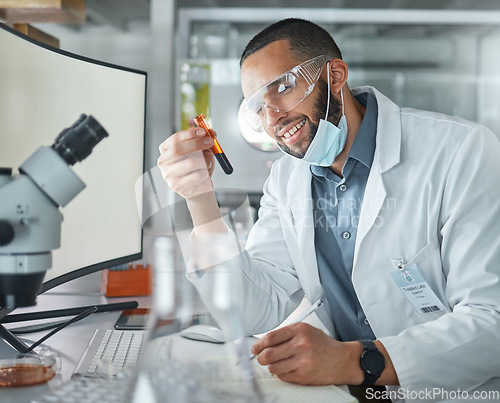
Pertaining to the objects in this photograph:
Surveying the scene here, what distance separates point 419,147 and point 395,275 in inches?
13.8

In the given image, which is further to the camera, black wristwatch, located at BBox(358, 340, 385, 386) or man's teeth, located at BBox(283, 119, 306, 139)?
man's teeth, located at BBox(283, 119, 306, 139)

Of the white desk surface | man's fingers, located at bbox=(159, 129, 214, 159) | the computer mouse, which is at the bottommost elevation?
the white desk surface

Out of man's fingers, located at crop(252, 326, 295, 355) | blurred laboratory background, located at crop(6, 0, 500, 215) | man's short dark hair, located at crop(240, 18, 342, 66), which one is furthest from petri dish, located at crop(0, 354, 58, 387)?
blurred laboratory background, located at crop(6, 0, 500, 215)

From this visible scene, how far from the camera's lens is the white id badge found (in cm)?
126

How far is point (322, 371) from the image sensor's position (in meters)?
0.88

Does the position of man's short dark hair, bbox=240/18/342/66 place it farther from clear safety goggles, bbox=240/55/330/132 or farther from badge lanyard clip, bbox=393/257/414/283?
badge lanyard clip, bbox=393/257/414/283

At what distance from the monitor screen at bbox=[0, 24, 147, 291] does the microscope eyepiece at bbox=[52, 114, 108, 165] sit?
205mm

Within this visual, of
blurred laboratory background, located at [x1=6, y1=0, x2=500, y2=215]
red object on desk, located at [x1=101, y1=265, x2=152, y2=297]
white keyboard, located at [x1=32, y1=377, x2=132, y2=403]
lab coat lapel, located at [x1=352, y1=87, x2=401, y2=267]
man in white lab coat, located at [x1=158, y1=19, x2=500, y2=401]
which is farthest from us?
blurred laboratory background, located at [x1=6, y1=0, x2=500, y2=215]

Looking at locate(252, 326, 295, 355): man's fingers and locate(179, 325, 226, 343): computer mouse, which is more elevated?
locate(179, 325, 226, 343): computer mouse

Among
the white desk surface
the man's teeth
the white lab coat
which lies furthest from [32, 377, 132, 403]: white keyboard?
the man's teeth

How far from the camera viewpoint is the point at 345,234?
56.2 inches

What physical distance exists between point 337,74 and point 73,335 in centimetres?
101

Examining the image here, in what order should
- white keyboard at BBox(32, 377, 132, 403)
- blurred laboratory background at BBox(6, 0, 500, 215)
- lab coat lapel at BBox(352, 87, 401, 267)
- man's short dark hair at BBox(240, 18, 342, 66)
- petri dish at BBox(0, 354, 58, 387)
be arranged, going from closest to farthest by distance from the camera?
white keyboard at BBox(32, 377, 132, 403) → petri dish at BBox(0, 354, 58, 387) → lab coat lapel at BBox(352, 87, 401, 267) → man's short dark hair at BBox(240, 18, 342, 66) → blurred laboratory background at BBox(6, 0, 500, 215)

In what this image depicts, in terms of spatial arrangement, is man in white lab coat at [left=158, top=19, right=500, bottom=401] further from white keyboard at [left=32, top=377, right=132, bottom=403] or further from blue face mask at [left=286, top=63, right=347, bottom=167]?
white keyboard at [left=32, top=377, right=132, bottom=403]
